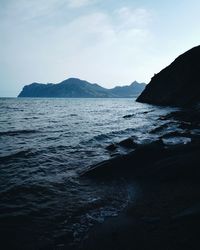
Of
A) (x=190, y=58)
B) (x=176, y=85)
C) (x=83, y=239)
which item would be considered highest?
(x=190, y=58)

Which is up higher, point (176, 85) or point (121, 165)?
point (176, 85)

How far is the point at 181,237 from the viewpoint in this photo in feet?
19.5

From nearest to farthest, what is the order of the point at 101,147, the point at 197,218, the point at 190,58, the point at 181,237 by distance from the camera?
the point at 181,237 → the point at 197,218 → the point at 101,147 → the point at 190,58

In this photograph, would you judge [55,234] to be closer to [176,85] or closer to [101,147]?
[101,147]

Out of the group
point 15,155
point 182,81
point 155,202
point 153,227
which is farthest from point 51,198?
point 182,81

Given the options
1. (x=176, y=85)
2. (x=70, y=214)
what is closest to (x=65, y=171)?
(x=70, y=214)

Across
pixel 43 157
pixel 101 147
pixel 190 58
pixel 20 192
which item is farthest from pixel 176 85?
pixel 20 192

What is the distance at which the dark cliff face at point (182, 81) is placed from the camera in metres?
61.7

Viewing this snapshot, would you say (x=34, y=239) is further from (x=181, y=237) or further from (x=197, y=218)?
(x=197, y=218)

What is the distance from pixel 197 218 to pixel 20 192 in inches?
270

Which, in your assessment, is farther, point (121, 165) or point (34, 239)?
point (121, 165)

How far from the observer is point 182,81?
6650 centimetres

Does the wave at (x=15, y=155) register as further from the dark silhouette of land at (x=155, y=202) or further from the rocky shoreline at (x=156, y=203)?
the rocky shoreline at (x=156, y=203)

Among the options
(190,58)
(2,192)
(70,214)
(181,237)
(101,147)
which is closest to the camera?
(181,237)
